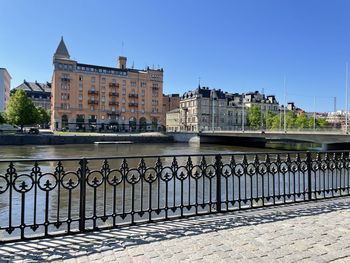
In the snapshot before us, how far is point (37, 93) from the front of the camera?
138m

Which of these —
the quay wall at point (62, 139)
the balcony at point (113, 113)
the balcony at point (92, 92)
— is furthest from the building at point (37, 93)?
the quay wall at point (62, 139)

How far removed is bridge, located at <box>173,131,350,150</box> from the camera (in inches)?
1855

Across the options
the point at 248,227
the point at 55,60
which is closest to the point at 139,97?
the point at 55,60

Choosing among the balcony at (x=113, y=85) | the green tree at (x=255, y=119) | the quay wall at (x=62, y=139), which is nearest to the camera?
the quay wall at (x=62, y=139)

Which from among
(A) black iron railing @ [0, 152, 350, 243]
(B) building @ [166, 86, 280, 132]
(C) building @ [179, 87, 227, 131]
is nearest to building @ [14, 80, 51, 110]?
(B) building @ [166, 86, 280, 132]

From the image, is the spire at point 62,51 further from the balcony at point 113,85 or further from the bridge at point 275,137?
the bridge at point 275,137

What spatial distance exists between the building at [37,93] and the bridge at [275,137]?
77.0 metres

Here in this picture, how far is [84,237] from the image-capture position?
569 cm

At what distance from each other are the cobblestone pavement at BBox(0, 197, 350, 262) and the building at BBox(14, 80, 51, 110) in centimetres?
14004

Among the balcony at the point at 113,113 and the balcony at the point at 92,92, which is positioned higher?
the balcony at the point at 92,92

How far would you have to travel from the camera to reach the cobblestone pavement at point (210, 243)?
15.8 ft

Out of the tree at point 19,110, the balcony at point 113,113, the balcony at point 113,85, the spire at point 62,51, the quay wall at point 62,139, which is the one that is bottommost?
the quay wall at point 62,139

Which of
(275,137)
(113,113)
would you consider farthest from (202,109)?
(275,137)

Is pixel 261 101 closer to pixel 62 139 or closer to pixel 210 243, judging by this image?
pixel 62 139
